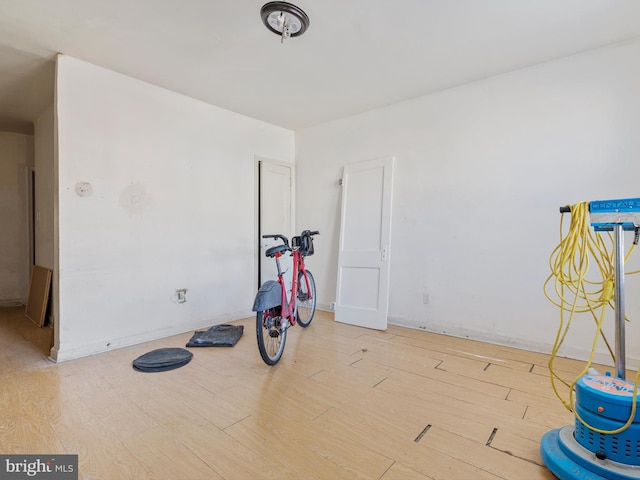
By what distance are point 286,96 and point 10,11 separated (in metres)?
2.23

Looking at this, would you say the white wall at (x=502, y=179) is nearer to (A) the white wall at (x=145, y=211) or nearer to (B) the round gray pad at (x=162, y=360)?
(A) the white wall at (x=145, y=211)

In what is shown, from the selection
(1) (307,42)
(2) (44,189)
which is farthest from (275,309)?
(2) (44,189)

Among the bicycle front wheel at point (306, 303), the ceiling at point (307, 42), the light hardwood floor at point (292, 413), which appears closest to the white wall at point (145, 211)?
the ceiling at point (307, 42)

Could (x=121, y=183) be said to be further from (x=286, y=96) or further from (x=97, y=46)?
(x=286, y=96)

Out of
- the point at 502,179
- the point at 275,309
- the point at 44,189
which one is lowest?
the point at 275,309

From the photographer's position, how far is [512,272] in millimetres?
3037

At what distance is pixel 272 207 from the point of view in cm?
450

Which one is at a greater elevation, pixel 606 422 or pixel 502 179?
pixel 502 179

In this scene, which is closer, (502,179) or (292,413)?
(292,413)

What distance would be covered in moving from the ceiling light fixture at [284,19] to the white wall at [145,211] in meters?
1.74

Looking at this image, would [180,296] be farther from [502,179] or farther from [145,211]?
[502,179]

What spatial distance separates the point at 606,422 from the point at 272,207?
3.89 m

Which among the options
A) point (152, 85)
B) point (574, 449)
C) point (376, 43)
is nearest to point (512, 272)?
point (574, 449)

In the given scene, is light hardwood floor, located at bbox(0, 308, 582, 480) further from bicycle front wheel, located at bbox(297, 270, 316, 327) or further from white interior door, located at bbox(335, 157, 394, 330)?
white interior door, located at bbox(335, 157, 394, 330)
